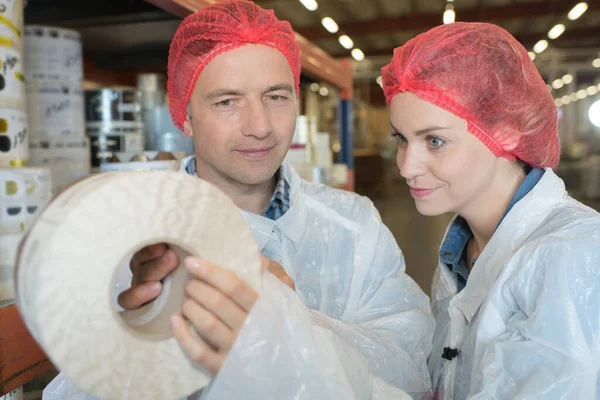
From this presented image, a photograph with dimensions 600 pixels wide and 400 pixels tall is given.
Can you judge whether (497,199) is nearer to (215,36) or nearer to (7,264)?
(215,36)

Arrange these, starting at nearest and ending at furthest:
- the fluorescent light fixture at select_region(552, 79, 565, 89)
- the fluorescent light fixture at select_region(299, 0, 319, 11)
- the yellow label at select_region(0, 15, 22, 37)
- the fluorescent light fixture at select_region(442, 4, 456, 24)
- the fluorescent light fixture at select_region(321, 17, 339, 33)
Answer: the yellow label at select_region(0, 15, 22, 37) → the fluorescent light fixture at select_region(299, 0, 319, 11) → the fluorescent light fixture at select_region(442, 4, 456, 24) → the fluorescent light fixture at select_region(321, 17, 339, 33) → the fluorescent light fixture at select_region(552, 79, 565, 89)

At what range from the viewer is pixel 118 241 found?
756 mm

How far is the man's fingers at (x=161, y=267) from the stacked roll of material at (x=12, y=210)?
1.20ft

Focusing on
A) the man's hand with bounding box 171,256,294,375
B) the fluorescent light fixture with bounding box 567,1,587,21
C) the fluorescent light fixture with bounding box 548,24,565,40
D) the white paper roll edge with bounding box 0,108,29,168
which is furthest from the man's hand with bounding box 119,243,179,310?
the fluorescent light fixture with bounding box 548,24,565,40

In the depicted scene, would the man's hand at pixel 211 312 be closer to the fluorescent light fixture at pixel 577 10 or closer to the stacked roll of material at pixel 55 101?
the stacked roll of material at pixel 55 101

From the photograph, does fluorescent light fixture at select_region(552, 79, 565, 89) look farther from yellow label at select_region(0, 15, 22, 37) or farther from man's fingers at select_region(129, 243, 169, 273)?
man's fingers at select_region(129, 243, 169, 273)

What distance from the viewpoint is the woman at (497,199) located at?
106 cm

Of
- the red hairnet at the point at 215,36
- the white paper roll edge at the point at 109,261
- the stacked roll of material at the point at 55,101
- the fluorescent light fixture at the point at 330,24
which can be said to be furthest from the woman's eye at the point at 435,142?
the fluorescent light fixture at the point at 330,24

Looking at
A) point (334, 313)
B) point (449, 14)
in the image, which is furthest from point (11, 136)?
point (449, 14)

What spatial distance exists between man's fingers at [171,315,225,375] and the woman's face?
741 mm

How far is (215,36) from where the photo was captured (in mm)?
1423

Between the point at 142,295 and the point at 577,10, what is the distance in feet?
35.5

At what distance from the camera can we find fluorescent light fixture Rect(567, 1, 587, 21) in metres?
9.32

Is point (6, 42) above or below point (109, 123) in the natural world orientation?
above
